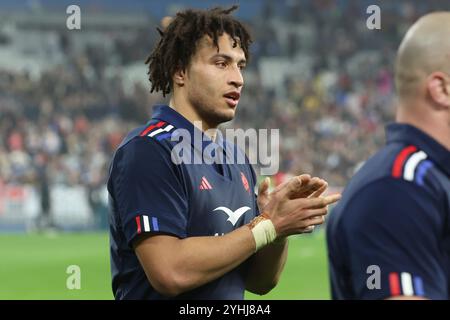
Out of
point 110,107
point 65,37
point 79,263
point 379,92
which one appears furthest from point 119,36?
point 79,263

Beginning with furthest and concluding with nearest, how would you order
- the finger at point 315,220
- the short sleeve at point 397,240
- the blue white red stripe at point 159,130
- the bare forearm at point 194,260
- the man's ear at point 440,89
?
the blue white red stripe at point 159,130
the finger at point 315,220
the bare forearm at point 194,260
the man's ear at point 440,89
the short sleeve at point 397,240

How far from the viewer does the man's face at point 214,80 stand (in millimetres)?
4125

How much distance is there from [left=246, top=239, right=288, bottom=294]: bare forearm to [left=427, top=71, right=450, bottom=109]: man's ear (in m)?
1.56

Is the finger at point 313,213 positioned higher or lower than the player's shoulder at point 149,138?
lower

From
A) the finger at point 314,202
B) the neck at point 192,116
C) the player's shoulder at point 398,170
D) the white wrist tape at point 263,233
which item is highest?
the neck at point 192,116

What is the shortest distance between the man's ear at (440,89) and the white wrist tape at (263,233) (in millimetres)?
1283

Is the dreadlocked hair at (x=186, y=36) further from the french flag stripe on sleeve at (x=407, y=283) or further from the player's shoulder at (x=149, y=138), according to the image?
the french flag stripe on sleeve at (x=407, y=283)

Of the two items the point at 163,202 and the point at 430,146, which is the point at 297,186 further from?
the point at 430,146

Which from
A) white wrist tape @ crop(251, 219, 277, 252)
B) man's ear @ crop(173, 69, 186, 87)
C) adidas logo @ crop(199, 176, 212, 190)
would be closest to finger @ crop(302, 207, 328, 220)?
white wrist tape @ crop(251, 219, 277, 252)

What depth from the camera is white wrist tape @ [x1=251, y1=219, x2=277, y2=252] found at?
3771mm

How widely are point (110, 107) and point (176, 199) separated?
24528 millimetres

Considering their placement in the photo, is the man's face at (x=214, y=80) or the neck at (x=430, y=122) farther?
the man's face at (x=214, y=80)

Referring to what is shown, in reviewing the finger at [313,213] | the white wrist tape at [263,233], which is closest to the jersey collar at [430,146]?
the finger at [313,213]

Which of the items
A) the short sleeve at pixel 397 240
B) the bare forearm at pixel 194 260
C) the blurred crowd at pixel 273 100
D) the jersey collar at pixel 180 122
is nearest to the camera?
the short sleeve at pixel 397 240
